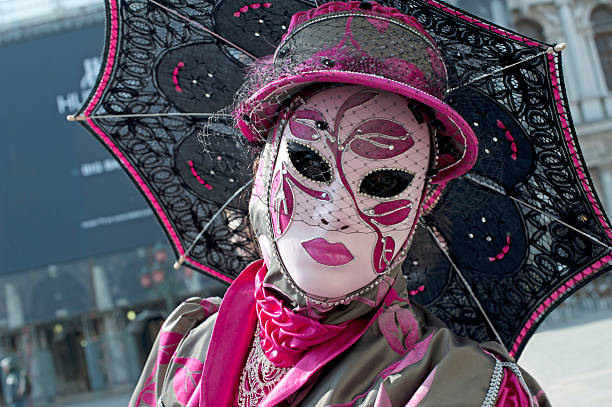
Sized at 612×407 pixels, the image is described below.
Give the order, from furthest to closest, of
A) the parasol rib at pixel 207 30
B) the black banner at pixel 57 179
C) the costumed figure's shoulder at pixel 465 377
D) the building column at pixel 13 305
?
the building column at pixel 13 305, the black banner at pixel 57 179, the parasol rib at pixel 207 30, the costumed figure's shoulder at pixel 465 377

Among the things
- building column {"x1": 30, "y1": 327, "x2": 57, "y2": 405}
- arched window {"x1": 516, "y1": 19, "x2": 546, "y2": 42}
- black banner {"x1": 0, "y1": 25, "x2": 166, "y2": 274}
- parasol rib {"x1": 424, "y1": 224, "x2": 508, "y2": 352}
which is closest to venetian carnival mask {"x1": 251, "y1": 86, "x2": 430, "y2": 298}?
parasol rib {"x1": 424, "y1": 224, "x2": 508, "y2": 352}

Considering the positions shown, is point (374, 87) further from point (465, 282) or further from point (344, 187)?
point (465, 282)

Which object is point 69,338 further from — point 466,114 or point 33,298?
point 466,114

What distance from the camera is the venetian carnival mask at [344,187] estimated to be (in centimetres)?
142

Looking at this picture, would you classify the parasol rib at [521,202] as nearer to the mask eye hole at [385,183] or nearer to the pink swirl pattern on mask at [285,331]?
the mask eye hole at [385,183]

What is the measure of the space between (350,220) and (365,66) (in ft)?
1.17

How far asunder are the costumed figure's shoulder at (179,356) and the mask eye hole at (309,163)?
621mm

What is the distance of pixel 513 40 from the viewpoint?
61.4 inches

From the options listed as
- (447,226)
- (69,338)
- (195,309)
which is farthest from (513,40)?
(69,338)

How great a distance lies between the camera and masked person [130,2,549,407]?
138 cm

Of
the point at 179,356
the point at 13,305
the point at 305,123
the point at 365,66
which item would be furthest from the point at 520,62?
the point at 13,305

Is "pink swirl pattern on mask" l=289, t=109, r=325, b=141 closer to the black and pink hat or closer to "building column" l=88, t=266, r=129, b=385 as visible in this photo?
the black and pink hat

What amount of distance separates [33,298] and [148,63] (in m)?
13.2

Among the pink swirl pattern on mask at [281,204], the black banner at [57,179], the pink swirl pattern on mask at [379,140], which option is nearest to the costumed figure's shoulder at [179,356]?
the pink swirl pattern on mask at [281,204]
